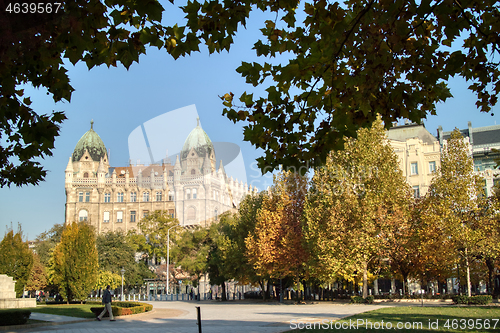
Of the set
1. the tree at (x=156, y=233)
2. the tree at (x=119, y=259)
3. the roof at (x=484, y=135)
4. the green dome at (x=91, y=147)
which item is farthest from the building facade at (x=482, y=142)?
the green dome at (x=91, y=147)

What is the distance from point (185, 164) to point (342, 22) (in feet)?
372

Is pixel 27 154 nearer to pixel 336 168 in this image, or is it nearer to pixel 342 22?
pixel 342 22

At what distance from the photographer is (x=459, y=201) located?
31.0 meters

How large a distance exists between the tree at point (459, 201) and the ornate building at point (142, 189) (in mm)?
80158

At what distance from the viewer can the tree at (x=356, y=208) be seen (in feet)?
102

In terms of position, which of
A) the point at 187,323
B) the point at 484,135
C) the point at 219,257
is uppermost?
the point at 484,135

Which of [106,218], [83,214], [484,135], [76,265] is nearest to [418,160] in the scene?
[484,135]

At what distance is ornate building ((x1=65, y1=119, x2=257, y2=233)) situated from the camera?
365 feet

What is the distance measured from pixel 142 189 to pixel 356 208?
8947 centimetres

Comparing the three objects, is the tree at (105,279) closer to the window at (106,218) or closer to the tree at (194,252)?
the tree at (194,252)

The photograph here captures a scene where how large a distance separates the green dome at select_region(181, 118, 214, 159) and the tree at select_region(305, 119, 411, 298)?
86307 millimetres

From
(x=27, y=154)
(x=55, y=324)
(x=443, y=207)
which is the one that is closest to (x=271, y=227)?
(x=443, y=207)

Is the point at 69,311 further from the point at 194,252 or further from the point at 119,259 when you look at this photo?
the point at 119,259

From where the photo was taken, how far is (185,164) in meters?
118
